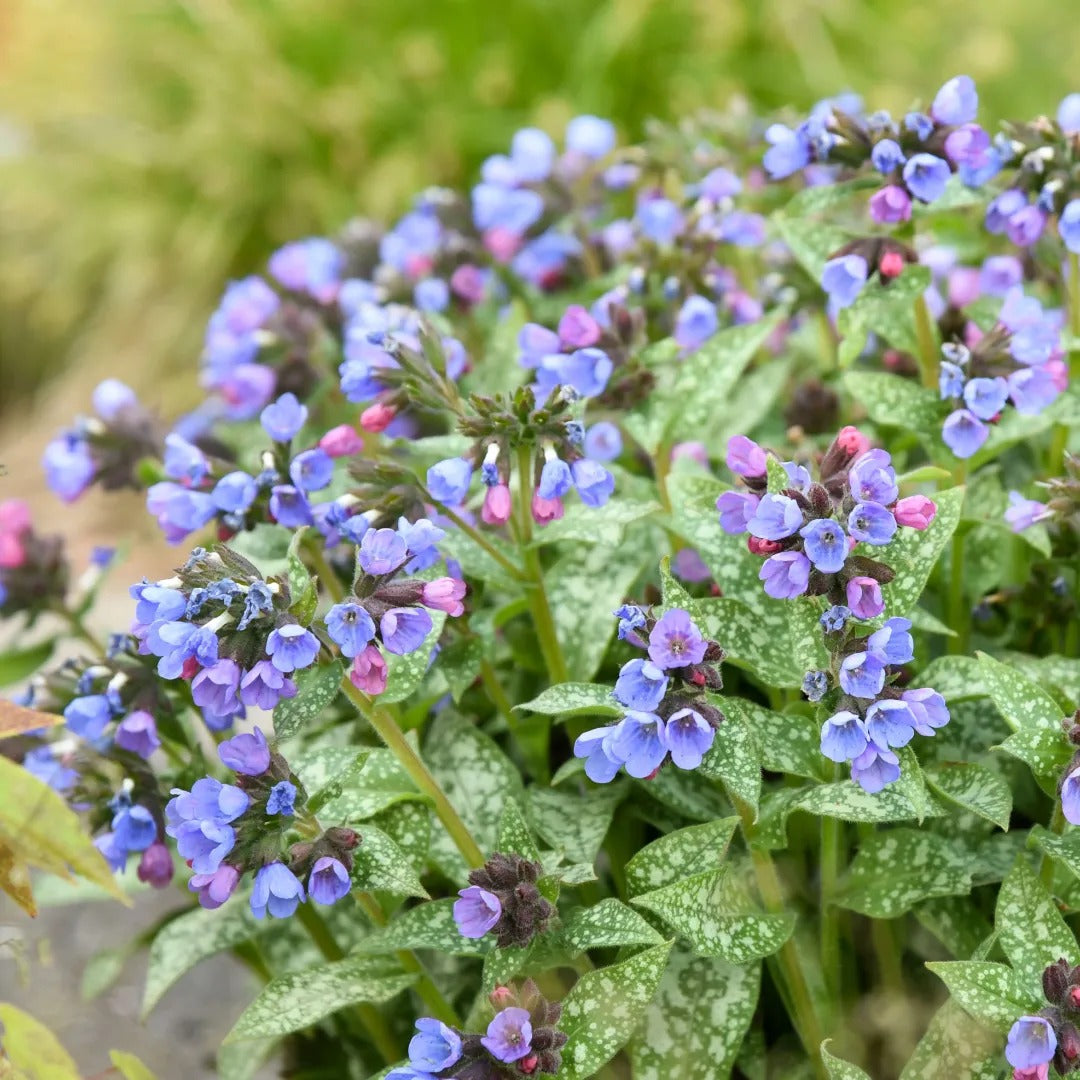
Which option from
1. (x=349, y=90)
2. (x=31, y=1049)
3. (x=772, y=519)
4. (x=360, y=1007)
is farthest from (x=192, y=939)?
(x=349, y=90)

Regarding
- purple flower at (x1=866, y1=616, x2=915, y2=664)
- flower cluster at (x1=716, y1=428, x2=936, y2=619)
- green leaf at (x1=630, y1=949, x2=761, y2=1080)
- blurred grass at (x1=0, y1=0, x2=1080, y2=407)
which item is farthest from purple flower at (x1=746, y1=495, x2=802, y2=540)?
blurred grass at (x1=0, y1=0, x2=1080, y2=407)

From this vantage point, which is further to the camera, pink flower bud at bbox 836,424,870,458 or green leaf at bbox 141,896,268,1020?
green leaf at bbox 141,896,268,1020

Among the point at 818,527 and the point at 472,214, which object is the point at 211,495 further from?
the point at 472,214

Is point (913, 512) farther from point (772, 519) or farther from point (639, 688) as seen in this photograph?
point (639, 688)

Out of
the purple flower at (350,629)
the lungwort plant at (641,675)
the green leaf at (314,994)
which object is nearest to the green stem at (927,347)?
the lungwort plant at (641,675)

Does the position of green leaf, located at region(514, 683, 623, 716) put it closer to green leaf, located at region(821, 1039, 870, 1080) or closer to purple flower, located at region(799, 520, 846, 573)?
purple flower, located at region(799, 520, 846, 573)

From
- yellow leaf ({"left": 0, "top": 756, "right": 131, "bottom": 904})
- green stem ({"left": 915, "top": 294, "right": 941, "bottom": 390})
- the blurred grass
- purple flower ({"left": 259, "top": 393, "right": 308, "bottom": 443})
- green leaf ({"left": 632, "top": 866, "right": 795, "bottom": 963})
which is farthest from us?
the blurred grass

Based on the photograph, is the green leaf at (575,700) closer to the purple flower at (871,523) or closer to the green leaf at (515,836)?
the green leaf at (515,836)
